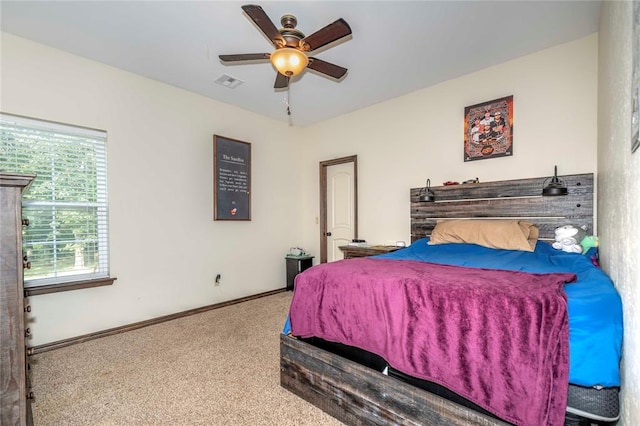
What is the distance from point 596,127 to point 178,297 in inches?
176

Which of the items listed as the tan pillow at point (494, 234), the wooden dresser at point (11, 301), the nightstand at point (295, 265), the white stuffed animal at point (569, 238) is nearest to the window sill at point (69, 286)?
the wooden dresser at point (11, 301)

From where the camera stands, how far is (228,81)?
3.35 m

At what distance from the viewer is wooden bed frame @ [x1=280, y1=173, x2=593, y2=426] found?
1372 mm

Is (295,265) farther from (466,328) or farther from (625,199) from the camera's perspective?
(625,199)

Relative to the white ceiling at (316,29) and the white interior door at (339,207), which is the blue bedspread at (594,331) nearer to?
the white ceiling at (316,29)

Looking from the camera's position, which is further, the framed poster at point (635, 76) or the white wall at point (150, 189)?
the white wall at point (150, 189)

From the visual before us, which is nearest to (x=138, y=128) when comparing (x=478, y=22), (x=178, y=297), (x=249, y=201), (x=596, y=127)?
(x=249, y=201)

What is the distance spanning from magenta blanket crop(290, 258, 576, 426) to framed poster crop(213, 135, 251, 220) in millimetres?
2412

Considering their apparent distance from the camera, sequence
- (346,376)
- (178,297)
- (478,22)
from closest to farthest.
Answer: (346,376), (478,22), (178,297)

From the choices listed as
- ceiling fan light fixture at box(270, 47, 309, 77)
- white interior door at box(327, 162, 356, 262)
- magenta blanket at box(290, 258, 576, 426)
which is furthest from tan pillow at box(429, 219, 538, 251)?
ceiling fan light fixture at box(270, 47, 309, 77)

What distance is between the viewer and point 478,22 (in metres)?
2.37

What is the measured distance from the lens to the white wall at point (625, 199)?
3.32ft

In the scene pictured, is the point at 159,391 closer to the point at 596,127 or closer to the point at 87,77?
the point at 87,77

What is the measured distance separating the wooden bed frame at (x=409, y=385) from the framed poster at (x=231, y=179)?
2383mm
